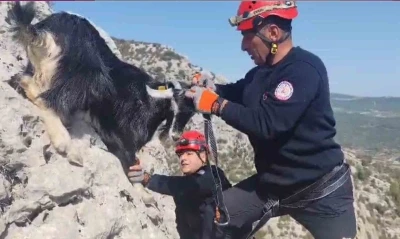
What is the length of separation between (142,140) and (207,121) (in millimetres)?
1283

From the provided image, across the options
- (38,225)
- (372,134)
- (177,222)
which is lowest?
(372,134)

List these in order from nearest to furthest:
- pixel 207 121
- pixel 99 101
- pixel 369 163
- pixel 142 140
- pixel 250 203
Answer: pixel 207 121 → pixel 250 203 → pixel 99 101 → pixel 142 140 → pixel 369 163

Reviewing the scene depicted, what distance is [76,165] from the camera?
4.04 m

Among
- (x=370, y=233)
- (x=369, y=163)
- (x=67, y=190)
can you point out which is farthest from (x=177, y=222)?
(x=369, y=163)

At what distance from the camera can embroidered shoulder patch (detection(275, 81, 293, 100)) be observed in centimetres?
334

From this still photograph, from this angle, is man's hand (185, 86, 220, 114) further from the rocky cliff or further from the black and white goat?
the rocky cliff

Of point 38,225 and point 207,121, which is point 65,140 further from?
point 207,121

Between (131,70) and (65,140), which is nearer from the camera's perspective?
(65,140)

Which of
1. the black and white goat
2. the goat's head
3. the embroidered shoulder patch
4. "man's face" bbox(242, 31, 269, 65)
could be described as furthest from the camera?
the goat's head

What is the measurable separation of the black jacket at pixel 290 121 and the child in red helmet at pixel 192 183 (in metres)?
0.76

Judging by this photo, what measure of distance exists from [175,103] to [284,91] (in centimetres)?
147

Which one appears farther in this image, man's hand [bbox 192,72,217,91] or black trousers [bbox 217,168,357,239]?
man's hand [bbox 192,72,217,91]

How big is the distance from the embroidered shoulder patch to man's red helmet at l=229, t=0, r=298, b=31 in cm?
51

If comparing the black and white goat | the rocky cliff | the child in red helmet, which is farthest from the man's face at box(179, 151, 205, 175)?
the rocky cliff
